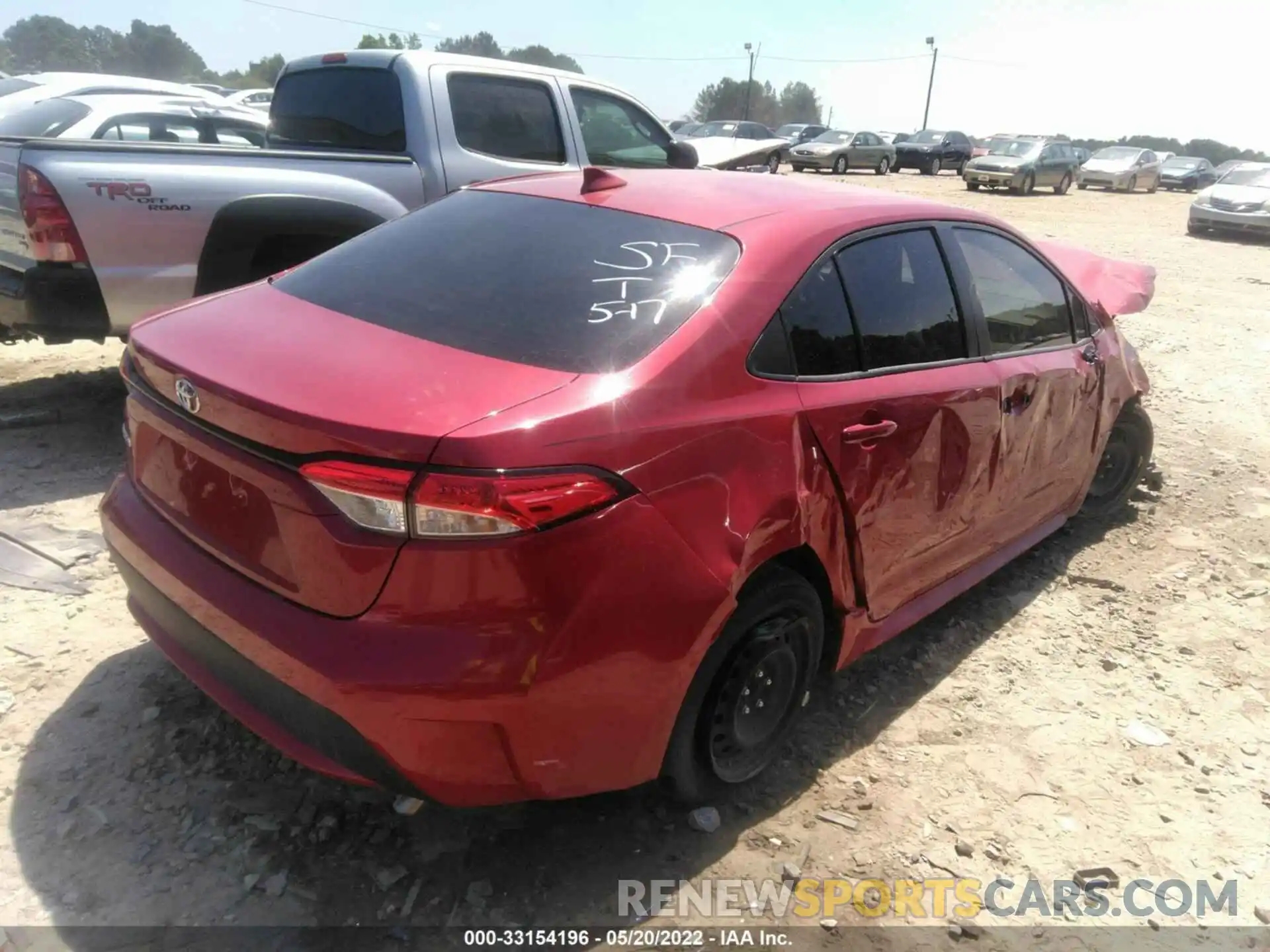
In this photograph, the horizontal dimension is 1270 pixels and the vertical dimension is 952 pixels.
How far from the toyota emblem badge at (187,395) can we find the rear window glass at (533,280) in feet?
1.46

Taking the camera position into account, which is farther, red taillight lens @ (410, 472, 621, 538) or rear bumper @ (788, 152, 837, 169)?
rear bumper @ (788, 152, 837, 169)

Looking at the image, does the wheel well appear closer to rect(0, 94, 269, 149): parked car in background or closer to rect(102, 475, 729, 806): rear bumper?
rect(102, 475, 729, 806): rear bumper

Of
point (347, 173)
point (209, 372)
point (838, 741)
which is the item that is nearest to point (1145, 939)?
point (838, 741)

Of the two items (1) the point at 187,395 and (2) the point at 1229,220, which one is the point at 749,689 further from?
(2) the point at 1229,220

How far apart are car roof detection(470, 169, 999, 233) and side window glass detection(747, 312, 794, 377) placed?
1.19 ft

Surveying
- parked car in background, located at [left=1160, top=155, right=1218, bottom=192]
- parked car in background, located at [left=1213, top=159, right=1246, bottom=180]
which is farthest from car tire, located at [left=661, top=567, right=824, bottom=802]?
parked car in background, located at [left=1160, top=155, right=1218, bottom=192]

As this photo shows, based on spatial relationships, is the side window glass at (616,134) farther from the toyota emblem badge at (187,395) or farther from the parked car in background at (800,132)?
the parked car in background at (800,132)

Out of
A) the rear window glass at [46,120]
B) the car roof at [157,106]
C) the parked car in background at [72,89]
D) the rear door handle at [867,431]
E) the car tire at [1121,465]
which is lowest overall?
the car tire at [1121,465]

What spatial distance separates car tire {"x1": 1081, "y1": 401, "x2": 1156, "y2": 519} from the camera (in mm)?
4754

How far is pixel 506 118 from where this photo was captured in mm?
5750

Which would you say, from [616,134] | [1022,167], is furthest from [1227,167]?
[616,134]

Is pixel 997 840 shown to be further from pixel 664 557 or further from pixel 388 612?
Result: pixel 388 612

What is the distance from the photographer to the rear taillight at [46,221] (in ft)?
13.2

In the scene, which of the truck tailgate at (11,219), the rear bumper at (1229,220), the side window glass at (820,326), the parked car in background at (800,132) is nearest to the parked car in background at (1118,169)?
the parked car in background at (800,132)
